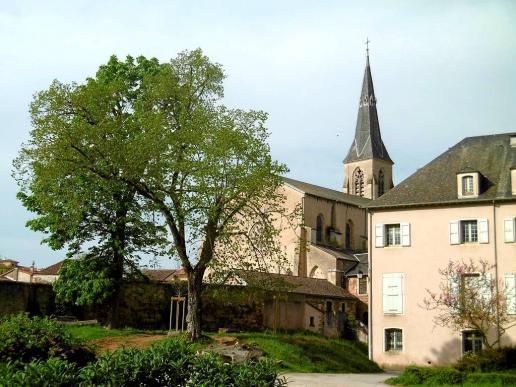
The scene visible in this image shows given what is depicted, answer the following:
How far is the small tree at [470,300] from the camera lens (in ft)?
94.9

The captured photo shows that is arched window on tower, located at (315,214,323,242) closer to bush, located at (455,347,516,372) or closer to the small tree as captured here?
the small tree

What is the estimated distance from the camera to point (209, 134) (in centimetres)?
2725

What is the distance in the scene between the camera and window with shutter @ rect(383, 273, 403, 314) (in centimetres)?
3422

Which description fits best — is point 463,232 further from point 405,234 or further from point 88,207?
point 88,207

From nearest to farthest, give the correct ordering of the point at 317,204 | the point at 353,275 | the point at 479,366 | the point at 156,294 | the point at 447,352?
1. the point at 479,366
2. the point at 447,352
3. the point at 156,294
4. the point at 353,275
5. the point at 317,204

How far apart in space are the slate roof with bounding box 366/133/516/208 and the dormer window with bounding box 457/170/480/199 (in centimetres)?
26

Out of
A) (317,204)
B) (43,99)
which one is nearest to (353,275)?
(317,204)

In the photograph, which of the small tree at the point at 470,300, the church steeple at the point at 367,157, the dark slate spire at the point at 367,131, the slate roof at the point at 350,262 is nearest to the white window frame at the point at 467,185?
the small tree at the point at 470,300

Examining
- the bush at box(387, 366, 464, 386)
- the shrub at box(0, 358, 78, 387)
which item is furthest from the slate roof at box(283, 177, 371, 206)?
the shrub at box(0, 358, 78, 387)

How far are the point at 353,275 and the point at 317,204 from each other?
23.2 feet

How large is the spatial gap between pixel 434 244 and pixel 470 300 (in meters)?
4.29

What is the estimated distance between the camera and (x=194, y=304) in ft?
93.1

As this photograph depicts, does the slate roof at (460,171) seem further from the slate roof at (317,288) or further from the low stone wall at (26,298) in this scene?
the low stone wall at (26,298)

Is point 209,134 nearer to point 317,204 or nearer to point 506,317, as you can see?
point 506,317
